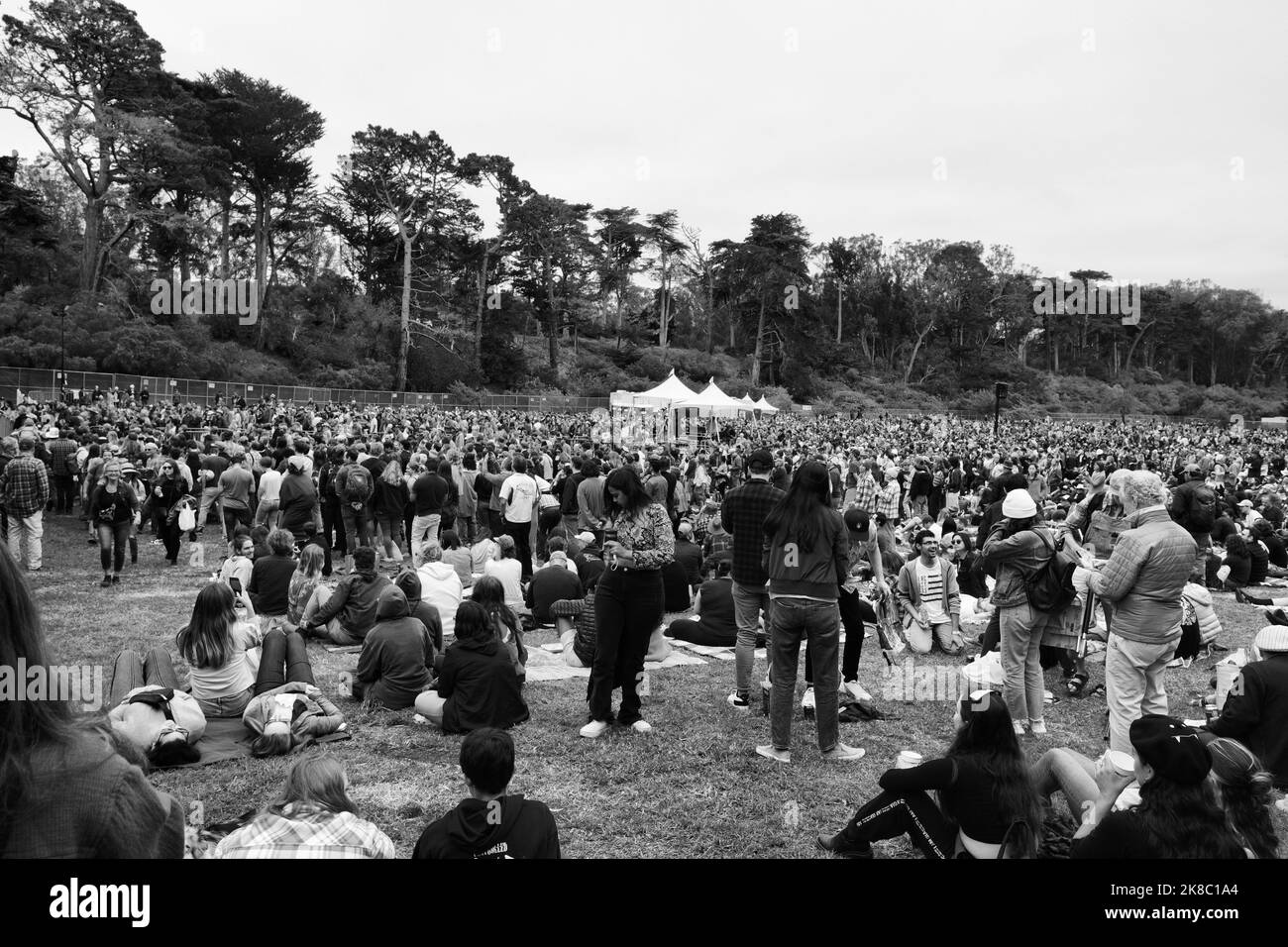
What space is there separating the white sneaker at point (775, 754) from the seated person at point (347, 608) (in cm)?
374

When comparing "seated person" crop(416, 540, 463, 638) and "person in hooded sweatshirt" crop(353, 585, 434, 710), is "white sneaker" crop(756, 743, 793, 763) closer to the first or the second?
"person in hooded sweatshirt" crop(353, 585, 434, 710)

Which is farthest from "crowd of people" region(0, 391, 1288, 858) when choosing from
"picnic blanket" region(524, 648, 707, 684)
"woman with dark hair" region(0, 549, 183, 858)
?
"picnic blanket" region(524, 648, 707, 684)

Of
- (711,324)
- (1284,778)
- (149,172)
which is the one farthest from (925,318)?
(1284,778)

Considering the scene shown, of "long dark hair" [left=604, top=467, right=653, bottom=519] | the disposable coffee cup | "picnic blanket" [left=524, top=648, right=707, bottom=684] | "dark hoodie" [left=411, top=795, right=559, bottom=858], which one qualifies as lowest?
"picnic blanket" [left=524, top=648, right=707, bottom=684]

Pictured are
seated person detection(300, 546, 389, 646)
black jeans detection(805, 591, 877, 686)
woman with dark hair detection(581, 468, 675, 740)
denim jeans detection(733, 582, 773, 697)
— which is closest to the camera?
woman with dark hair detection(581, 468, 675, 740)

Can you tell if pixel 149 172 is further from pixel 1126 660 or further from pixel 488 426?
pixel 1126 660

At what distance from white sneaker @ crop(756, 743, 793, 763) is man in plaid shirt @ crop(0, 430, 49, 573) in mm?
8050

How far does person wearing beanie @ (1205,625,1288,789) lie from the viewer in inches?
168

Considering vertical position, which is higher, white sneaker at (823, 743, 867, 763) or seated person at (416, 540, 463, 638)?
seated person at (416, 540, 463, 638)

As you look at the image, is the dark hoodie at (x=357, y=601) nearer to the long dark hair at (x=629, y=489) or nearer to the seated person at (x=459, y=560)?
the seated person at (x=459, y=560)

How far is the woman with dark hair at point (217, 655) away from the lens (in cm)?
509

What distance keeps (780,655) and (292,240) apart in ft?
156

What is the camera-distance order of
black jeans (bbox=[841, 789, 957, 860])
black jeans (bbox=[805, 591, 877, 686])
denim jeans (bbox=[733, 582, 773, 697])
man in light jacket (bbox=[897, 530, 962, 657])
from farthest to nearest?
man in light jacket (bbox=[897, 530, 962, 657]), black jeans (bbox=[805, 591, 877, 686]), denim jeans (bbox=[733, 582, 773, 697]), black jeans (bbox=[841, 789, 957, 860])
